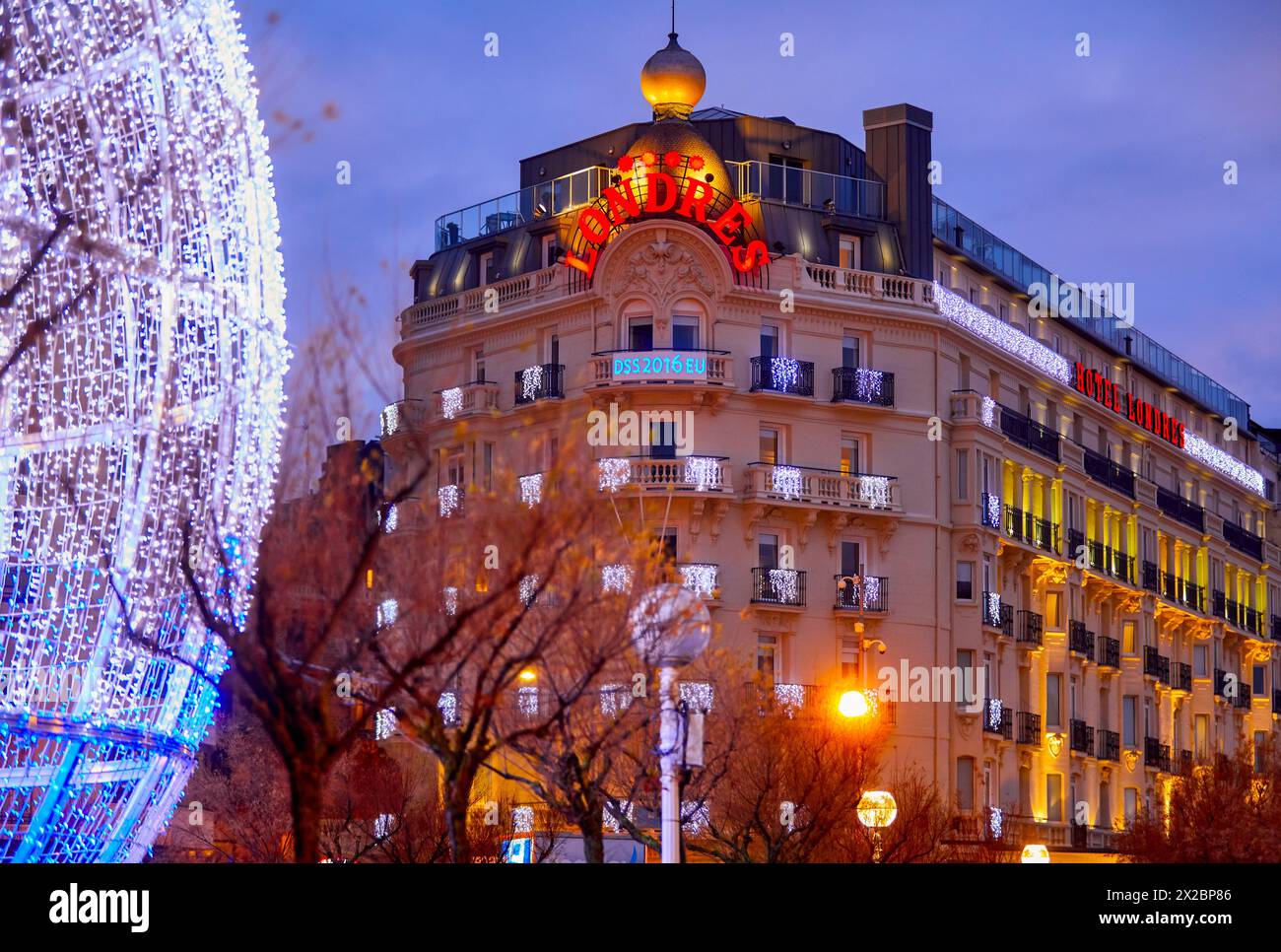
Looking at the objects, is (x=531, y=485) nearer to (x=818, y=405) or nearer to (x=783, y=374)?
(x=783, y=374)

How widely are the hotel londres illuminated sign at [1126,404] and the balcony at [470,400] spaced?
62.8ft

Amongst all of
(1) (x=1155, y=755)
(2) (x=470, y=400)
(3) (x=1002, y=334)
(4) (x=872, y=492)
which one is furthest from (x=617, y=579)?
(1) (x=1155, y=755)

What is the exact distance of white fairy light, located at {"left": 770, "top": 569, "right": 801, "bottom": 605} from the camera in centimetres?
5869

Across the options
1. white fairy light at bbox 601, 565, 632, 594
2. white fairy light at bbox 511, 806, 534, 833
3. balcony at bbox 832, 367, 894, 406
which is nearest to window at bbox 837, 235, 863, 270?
balcony at bbox 832, 367, 894, 406

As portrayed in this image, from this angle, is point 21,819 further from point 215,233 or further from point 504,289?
point 504,289

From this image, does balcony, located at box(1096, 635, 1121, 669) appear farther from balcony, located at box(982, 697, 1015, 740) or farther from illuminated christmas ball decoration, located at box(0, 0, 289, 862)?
illuminated christmas ball decoration, located at box(0, 0, 289, 862)

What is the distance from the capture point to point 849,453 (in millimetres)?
61406

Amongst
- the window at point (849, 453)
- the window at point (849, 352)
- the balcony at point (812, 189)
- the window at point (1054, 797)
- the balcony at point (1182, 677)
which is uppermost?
the balcony at point (812, 189)

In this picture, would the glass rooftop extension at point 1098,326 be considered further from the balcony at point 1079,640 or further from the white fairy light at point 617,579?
the white fairy light at point 617,579

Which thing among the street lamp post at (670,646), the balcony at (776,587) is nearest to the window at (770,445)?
the balcony at (776,587)

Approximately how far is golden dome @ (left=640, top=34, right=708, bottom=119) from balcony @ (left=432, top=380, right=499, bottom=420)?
8565mm

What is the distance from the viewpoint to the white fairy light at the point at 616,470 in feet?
178

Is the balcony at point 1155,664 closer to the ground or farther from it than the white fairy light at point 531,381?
closer to the ground

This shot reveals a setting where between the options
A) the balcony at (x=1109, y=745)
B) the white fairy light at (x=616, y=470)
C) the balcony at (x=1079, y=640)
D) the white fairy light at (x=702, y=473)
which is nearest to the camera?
the white fairy light at (x=616, y=470)
